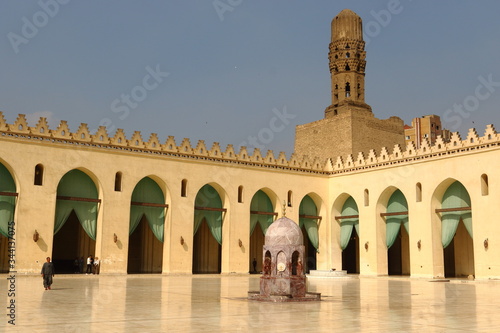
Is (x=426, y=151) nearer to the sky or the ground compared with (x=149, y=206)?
nearer to the sky

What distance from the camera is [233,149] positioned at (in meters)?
30.0

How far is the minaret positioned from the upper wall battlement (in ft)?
14.7

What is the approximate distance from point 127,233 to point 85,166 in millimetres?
3567

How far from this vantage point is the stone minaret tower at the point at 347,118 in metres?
35.2

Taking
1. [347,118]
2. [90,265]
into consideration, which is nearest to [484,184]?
Answer: [347,118]

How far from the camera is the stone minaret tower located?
35.2m

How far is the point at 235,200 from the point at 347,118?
31.7 feet

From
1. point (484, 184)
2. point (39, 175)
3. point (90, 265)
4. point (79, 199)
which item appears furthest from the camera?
point (90, 265)

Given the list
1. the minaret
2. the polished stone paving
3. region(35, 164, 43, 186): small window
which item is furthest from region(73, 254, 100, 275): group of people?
the minaret

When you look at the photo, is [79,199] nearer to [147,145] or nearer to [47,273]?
[147,145]

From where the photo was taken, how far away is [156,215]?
27.8m

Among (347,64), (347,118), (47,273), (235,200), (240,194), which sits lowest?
(47,273)

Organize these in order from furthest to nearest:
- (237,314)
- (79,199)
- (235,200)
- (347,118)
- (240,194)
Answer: (347,118) < (240,194) < (235,200) < (79,199) < (237,314)

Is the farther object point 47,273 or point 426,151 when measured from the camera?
point 426,151
